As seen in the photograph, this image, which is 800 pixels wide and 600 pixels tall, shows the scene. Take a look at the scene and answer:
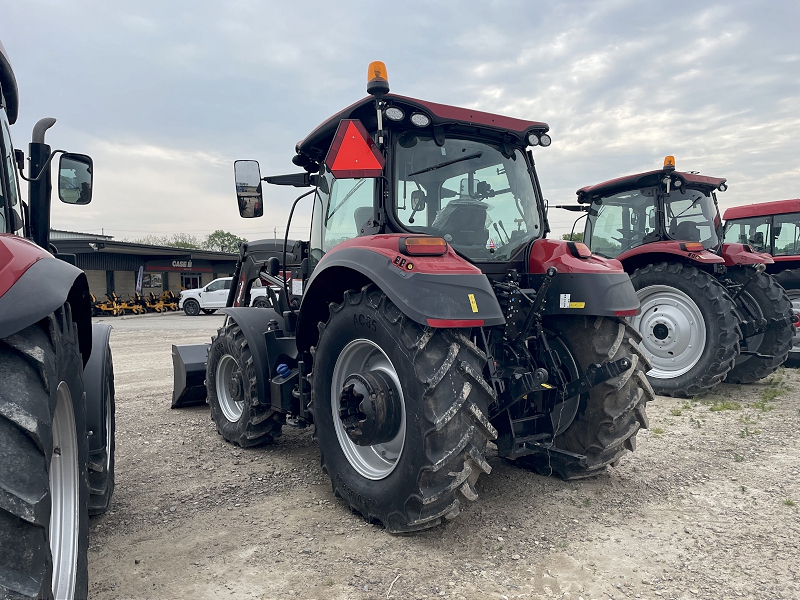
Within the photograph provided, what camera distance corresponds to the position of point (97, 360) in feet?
10.6

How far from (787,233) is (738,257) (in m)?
3.59

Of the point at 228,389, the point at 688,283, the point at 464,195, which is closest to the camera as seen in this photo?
the point at 464,195

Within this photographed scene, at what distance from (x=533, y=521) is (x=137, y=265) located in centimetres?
3503

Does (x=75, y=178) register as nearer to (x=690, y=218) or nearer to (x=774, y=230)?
(x=690, y=218)

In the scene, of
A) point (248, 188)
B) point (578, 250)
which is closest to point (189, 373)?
point (248, 188)

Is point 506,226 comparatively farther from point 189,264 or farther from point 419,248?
point 189,264

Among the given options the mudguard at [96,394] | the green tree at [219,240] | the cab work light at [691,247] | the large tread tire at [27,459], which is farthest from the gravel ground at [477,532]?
the green tree at [219,240]

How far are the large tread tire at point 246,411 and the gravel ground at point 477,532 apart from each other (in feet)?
0.39

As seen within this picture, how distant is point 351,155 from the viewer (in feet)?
10.4

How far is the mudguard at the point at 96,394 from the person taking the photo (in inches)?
117

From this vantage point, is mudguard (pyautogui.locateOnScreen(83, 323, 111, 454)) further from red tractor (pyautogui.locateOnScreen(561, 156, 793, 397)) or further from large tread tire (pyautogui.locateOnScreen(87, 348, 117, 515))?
red tractor (pyautogui.locateOnScreen(561, 156, 793, 397))

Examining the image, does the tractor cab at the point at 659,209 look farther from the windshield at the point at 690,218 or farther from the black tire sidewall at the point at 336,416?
the black tire sidewall at the point at 336,416

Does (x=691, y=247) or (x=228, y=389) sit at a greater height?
(x=691, y=247)

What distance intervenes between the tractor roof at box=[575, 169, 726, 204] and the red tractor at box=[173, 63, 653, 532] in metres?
3.89
